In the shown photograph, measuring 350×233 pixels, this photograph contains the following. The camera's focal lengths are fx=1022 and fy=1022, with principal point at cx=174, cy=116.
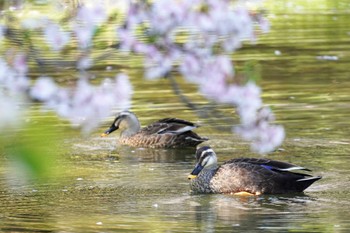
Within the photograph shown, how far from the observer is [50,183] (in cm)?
1112

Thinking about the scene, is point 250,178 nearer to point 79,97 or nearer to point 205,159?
point 205,159

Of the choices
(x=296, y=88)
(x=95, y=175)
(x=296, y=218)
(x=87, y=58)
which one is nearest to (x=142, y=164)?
(x=95, y=175)

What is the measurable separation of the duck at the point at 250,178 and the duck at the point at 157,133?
282 cm

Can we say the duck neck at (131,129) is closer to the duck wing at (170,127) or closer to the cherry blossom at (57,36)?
the duck wing at (170,127)

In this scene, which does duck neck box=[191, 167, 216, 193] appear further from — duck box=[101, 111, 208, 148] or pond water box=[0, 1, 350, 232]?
duck box=[101, 111, 208, 148]

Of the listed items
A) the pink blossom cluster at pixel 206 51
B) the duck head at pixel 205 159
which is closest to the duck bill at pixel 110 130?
the duck head at pixel 205 159

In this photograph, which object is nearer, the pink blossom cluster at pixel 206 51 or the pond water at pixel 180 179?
the pink blossom cluster at pixel 206 51

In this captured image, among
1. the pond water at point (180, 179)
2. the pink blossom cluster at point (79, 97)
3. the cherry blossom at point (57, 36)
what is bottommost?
the pond water at point (180, 179)

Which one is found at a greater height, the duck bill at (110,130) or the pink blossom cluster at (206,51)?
the pink blossom cluster at (206,51)

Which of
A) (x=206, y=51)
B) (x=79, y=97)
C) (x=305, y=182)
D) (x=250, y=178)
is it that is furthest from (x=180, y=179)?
(x=206, y=51)

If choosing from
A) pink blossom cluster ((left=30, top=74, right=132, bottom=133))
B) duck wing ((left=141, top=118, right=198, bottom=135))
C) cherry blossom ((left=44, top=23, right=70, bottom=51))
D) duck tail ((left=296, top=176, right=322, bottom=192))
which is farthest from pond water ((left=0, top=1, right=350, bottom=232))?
cherry blossom ((left=44, top=23, right=70, bottom=51))

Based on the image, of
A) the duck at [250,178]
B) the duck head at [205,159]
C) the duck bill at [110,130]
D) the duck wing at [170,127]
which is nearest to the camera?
the duck at [250,178]

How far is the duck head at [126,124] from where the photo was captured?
14.8 metres

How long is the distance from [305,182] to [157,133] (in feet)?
14.1
